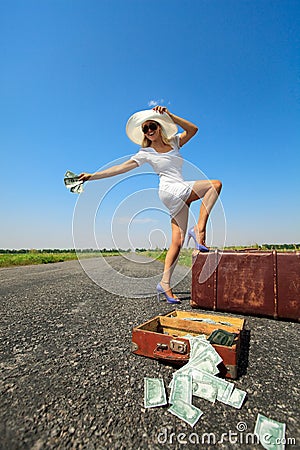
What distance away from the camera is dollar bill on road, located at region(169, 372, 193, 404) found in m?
1.48

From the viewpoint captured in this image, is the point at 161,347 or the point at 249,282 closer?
the point at 161,347

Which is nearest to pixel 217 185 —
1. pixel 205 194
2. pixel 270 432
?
pixel 205 194

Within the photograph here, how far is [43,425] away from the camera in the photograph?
1280mm

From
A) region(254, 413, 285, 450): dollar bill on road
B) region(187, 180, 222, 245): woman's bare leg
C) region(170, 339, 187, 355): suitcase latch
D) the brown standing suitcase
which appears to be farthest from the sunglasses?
region(254, 413, 285, 450): dollar bill on road

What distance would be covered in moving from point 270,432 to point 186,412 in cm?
41

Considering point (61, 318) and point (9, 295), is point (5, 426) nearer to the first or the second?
point (61, 318)

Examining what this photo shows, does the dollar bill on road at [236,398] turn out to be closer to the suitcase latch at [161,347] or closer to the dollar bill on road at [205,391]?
the dollar bill on road at [205,391]

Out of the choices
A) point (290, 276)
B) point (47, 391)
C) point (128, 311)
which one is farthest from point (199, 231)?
point (47, 391)

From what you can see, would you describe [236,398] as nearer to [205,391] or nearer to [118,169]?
[205,391]

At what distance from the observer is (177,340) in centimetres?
191

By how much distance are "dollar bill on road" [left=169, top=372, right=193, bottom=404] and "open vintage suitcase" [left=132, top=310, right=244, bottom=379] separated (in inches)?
8.2

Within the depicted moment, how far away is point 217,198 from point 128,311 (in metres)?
1.94

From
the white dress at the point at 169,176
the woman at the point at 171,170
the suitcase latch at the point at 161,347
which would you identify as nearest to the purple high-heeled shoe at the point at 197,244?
the woman at the point at 171,170

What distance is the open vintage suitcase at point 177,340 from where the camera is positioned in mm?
1738
